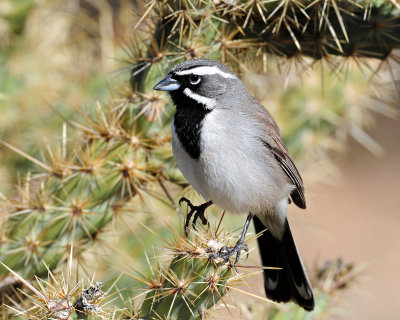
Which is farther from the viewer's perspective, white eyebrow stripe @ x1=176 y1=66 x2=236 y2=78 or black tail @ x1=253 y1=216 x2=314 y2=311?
black tail @ x1=253 y1=216 x2=314 y2=311

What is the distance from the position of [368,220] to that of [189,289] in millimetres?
6098

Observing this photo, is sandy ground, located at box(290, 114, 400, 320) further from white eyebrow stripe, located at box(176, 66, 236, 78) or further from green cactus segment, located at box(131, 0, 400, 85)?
white eyebrow stripe, located at box(176, 66, 236, 78)

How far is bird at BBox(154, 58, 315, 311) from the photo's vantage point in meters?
3.18

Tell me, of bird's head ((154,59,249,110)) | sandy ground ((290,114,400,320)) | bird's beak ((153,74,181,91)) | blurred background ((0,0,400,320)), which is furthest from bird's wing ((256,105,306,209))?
sandy ground ((290,114,400,320))

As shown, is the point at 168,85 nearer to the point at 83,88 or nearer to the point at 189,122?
the point at 189,122

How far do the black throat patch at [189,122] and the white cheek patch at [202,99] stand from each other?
2cm

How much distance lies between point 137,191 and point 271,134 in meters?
0.84

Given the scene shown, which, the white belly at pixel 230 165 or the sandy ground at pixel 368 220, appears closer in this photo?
the white belly at pixel 230 165

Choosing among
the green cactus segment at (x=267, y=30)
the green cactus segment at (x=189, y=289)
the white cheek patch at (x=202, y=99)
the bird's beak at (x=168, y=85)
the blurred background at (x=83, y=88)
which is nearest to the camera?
the green cactus segment at (x=189, y=289)

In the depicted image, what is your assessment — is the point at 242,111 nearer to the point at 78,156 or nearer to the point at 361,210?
the point at 78,156

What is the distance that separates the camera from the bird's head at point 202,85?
3154 millimetres

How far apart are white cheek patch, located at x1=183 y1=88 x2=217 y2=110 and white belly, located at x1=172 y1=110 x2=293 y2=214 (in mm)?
42

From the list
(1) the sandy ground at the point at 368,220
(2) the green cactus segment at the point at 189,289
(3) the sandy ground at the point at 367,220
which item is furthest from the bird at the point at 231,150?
(1) the sandy ground at the point at 368,220

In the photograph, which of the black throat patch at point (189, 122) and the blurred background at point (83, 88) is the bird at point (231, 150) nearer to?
the black throat patch at point (189, 122)
